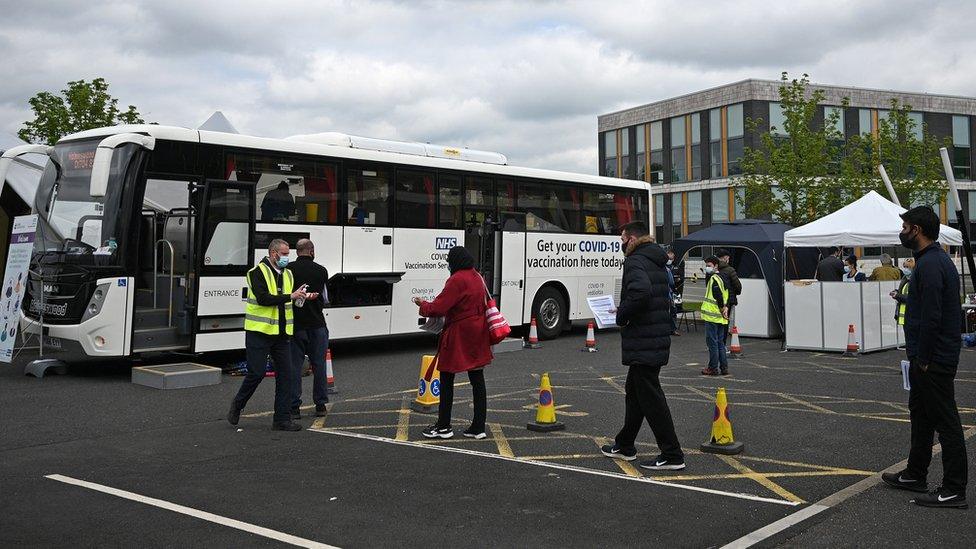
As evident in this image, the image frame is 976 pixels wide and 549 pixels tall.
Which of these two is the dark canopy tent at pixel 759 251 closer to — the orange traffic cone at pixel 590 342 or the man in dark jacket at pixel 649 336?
the orange traffic cone at pixel 590 342

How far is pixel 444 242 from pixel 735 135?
4167 centimetres

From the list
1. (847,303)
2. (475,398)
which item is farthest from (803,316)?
(475,398)

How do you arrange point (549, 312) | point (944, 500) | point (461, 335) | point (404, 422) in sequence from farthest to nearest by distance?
point (549, 312) < point (404, 422) < point (461, 335) < point (944, 500)

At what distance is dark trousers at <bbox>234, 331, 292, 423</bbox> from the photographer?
838 centimetres

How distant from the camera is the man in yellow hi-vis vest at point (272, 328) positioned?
27.3 feet

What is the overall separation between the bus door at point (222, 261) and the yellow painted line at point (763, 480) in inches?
303

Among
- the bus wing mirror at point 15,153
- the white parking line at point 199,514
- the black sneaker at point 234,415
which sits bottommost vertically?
the white parking line at point 199,514

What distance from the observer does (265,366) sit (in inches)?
329

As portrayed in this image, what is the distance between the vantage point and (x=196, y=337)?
12.3 meters

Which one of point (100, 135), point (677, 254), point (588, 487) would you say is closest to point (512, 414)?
point (588, 487)

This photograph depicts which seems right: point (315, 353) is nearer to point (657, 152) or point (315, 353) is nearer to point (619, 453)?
point (619, 453)

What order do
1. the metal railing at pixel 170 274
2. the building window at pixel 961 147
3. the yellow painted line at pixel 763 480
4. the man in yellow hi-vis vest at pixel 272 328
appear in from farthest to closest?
the building window at pixel 961 147
the metal railing at pixel 170 274
the man in yellow hi-vis vest at pixel 272 328
the yellow painted line at pixel 763 480

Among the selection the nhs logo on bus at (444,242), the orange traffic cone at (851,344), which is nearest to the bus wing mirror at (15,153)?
the nhs logo on bus at (444,242)

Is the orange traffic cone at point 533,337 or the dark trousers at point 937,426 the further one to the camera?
the orange traffic cone at point 533,337
